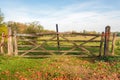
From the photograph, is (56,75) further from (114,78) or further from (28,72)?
(114,78)

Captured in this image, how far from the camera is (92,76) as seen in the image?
1108cm

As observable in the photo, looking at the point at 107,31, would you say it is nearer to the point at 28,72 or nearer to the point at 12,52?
the point at 12,52

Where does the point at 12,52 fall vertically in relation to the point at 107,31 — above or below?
below

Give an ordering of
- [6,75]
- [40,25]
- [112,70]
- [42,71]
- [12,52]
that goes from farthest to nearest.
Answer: [40,25], [12,52], [112,70], [42,71], [6,75]

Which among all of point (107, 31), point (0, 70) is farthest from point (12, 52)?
point (107, 31)

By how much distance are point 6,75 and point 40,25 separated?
31.0 metres

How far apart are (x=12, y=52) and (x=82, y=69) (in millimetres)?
6648

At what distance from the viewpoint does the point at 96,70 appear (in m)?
12.5

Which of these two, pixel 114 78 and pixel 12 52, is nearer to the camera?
pixel 114 78

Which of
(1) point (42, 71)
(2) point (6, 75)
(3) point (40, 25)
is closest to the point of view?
(2) point (6, 75)

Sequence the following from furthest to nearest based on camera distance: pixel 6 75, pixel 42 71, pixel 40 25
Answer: pixel 40 25 < pixel 42 71 < pixel 6 75

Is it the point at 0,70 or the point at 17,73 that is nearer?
the point at 17,73

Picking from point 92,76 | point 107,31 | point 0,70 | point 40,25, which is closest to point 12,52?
point 0,70

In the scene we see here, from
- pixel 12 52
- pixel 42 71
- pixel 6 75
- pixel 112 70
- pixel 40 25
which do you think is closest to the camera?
pixel 6 75
